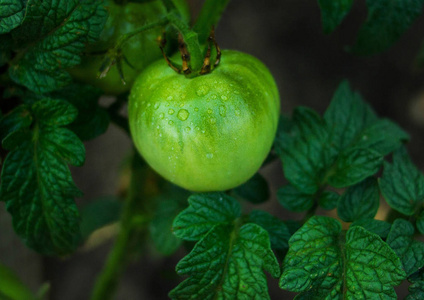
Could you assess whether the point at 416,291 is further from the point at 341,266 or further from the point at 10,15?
the point at 10,15

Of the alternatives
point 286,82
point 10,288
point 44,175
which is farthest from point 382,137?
point 286,82

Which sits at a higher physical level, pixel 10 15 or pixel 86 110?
pixel 10 15

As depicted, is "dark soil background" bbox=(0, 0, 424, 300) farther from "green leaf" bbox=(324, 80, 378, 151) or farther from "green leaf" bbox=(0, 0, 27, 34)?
"green leaf" bbox=(0, 0, 27, 34)

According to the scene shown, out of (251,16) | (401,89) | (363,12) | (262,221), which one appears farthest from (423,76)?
(262,221)

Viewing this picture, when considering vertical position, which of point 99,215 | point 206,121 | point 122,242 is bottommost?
point 99,215

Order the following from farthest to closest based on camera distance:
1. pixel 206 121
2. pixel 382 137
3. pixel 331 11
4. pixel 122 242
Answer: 1. pixel 122 242
2. pixel 382 137
3. pixel 331 11
4. pixel 206 121

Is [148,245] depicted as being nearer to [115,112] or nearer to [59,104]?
[115,112]
